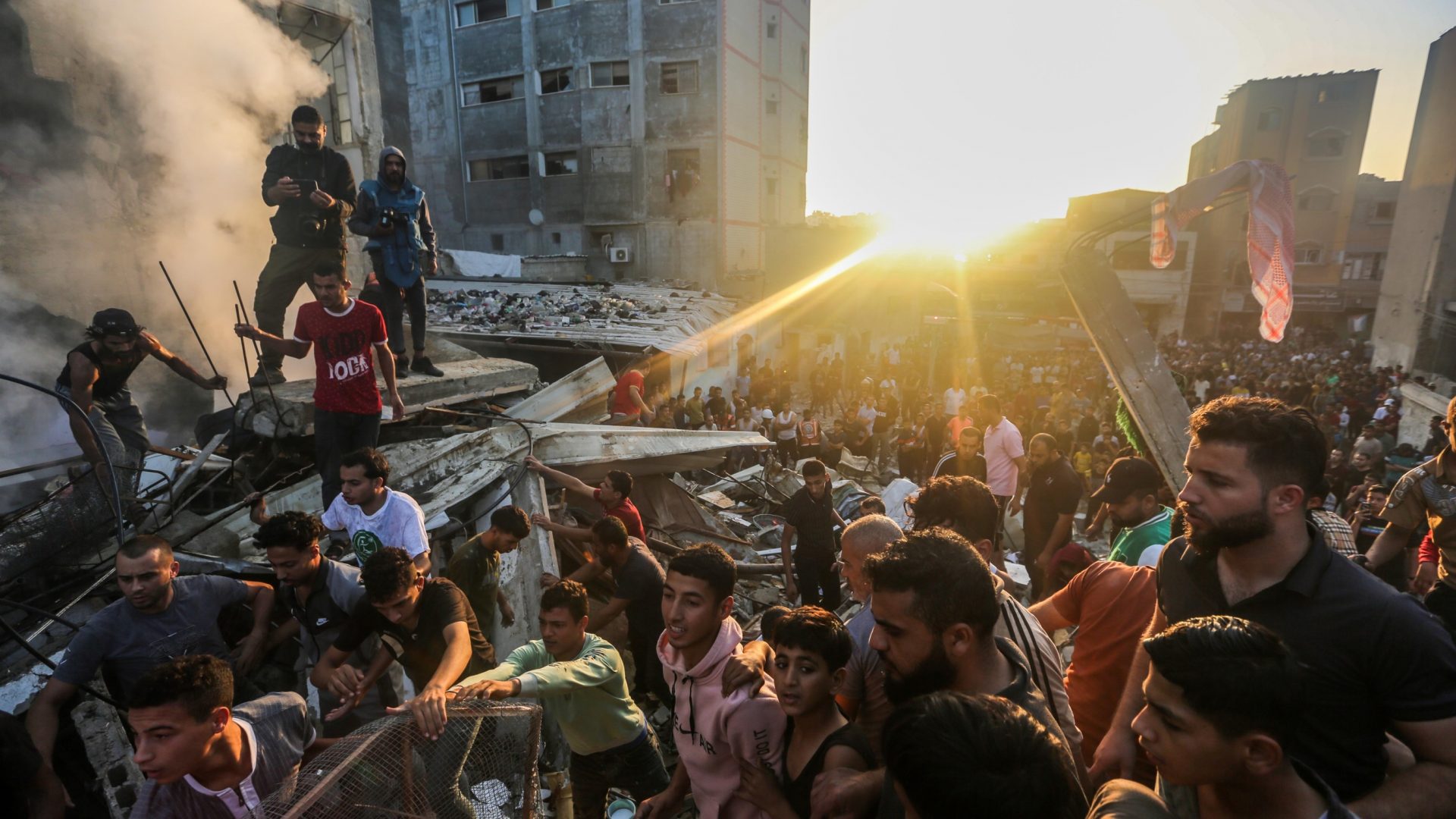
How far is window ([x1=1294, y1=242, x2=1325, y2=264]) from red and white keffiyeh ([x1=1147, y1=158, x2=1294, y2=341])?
33.8 meters

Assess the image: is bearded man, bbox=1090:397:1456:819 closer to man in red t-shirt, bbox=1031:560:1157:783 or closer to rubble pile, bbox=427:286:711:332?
man in red t-shirt, bbox=1031:560:1157:783

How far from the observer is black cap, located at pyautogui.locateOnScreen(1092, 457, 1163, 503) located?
11.7 ft

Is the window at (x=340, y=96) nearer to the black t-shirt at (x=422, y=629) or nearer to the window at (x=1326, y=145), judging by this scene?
the black t-shirt at (x=422, y=629)

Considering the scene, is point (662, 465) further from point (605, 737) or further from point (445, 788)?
point (445, 788)

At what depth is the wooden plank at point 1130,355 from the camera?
5.60m

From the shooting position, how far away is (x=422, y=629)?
9.55 feet

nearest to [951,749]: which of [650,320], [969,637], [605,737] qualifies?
[969,637]

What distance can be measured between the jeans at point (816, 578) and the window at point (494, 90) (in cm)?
2676

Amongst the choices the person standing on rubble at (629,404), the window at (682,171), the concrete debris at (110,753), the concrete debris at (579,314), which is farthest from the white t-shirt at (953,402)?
the window at (682,171)

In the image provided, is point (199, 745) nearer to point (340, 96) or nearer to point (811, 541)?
point (811, 541)

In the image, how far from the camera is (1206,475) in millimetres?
1839

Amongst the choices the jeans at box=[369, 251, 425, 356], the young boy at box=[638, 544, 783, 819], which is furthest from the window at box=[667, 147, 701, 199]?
the young boy at box=[638, 544, 783, 819]

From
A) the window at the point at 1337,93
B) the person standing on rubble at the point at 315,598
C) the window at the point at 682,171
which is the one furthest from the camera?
the window at the point at 1337,93

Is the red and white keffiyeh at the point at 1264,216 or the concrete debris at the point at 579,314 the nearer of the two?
the red and white keffiyeh at the point at 1264,216
